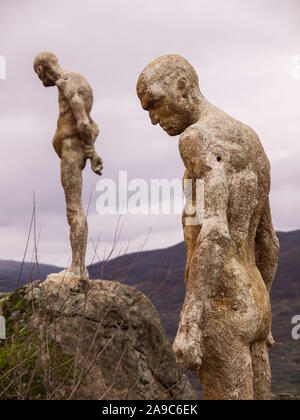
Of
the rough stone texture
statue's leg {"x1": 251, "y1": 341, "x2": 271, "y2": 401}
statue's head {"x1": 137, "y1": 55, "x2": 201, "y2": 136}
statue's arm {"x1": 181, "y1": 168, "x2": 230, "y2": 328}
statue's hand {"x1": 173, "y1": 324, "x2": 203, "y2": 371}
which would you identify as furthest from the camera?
the rough stone texture

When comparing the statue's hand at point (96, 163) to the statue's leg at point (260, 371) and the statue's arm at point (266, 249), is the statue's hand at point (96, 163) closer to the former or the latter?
the statue's arm at point (266, 249)

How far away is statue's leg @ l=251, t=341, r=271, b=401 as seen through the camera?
3.47 meters

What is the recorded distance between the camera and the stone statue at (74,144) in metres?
8.45

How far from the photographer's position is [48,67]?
8.82 metres

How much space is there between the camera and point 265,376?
3.52 metres

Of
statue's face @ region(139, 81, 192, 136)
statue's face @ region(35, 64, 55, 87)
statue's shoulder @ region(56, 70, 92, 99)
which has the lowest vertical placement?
statue's face @ region(139, 81, 192, 136)

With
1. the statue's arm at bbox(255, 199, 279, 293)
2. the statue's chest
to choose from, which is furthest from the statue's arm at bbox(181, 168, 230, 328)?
the statue's chest

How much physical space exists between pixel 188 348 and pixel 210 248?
0.56 meters

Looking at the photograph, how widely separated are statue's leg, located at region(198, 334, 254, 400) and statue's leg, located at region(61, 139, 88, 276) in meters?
5.37

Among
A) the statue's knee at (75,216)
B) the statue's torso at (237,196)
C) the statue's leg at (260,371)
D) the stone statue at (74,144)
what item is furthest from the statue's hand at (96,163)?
the statue's leg at (260,371)

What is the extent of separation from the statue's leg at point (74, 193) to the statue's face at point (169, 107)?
16.1 ft

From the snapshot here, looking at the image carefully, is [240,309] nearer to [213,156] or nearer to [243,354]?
[243,354]

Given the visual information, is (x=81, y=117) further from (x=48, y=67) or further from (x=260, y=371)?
(x=260, y=371)

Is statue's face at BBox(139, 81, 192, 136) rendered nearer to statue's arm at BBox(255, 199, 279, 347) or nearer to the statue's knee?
statue's arm at BBox(255, 199, 279, 347)
